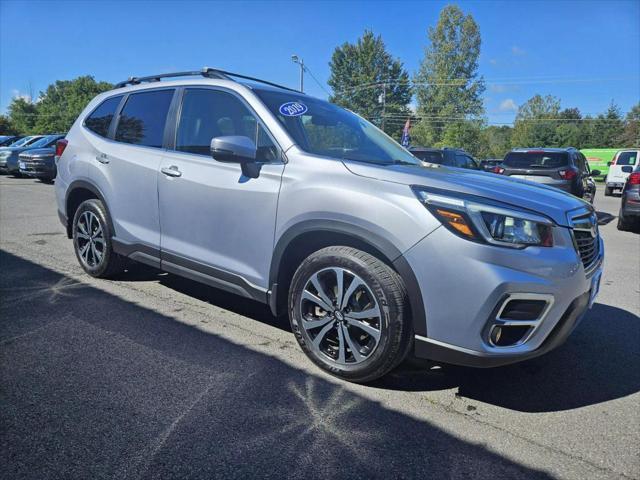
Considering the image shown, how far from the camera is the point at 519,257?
223 cm

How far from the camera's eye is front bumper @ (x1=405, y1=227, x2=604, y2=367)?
221cm

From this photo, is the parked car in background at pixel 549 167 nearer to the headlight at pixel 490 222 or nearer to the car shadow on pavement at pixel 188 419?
the headlight at pixel 490 222

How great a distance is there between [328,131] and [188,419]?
2.22 metres

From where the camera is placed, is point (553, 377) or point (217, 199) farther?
point (217, 199)

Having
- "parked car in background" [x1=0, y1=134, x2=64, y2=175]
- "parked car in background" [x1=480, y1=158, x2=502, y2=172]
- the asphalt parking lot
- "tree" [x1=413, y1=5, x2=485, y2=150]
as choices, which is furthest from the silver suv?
"tree" [x1=413, y1=5, x2=485, y2=150]

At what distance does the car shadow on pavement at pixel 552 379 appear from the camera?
265cm

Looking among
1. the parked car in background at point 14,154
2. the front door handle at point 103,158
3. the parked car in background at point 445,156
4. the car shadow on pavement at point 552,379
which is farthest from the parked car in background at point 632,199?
the parked car in background at point 14,154

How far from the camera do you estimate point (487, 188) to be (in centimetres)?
254

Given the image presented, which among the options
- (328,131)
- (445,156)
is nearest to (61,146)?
(328,131)

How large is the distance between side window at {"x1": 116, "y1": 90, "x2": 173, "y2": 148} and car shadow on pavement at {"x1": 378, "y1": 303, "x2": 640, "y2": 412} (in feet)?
8.97

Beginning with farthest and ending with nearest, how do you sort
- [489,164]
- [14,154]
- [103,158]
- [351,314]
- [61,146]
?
[489,164] → [14,154] → [61,146] → [103,158] → [351,314]

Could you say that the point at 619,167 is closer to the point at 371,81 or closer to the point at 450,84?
the point at 450,84

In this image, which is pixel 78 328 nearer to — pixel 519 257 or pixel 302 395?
pixel 302 395

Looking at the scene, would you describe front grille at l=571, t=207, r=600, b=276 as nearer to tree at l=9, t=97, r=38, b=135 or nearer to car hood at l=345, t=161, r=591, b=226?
car hood at l=345, t=161, r=591, b=226
